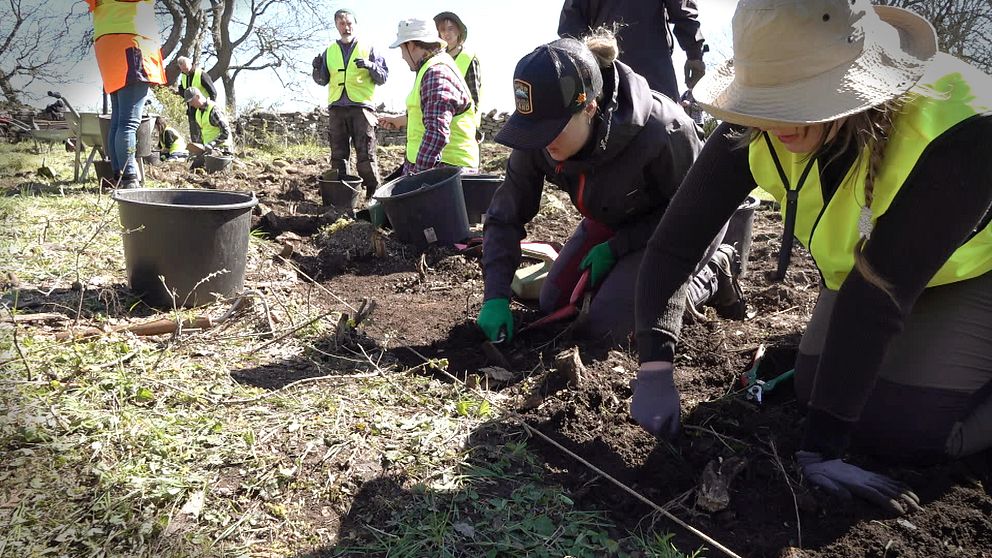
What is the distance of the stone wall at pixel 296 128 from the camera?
43.4ft

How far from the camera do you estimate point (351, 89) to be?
6910 mm

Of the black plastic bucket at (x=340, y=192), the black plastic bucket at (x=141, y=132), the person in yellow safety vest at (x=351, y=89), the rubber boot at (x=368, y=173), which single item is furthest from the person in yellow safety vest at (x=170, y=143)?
the black plastic bucket at (x=340, y=192)

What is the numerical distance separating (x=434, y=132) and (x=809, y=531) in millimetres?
3905

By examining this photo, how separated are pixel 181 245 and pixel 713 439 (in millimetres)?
2307

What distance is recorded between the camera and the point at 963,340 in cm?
198

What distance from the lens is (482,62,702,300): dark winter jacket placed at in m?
2.72

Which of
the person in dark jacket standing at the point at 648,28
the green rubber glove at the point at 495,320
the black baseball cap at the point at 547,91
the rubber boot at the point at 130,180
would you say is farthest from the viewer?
the rubber boot at the point at 130,180

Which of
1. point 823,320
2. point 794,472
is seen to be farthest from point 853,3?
point 794,472

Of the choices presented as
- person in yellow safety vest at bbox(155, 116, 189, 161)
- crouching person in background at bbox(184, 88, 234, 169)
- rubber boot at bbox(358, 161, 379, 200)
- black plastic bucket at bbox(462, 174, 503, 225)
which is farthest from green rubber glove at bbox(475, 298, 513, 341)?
person in yellow safety vest at bbox(155, 116, 189, 161)

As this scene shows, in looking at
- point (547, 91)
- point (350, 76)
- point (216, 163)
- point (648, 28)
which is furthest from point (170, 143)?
point (547, 91)

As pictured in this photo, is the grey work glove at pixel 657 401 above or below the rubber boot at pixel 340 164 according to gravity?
below

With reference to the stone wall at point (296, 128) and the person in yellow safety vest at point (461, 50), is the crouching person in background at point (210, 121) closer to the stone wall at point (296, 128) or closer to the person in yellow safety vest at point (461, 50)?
the stone wall at point (296, 128)

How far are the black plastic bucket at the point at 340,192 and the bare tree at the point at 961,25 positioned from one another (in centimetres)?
652

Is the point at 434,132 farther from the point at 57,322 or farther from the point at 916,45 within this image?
the point at 916,45
